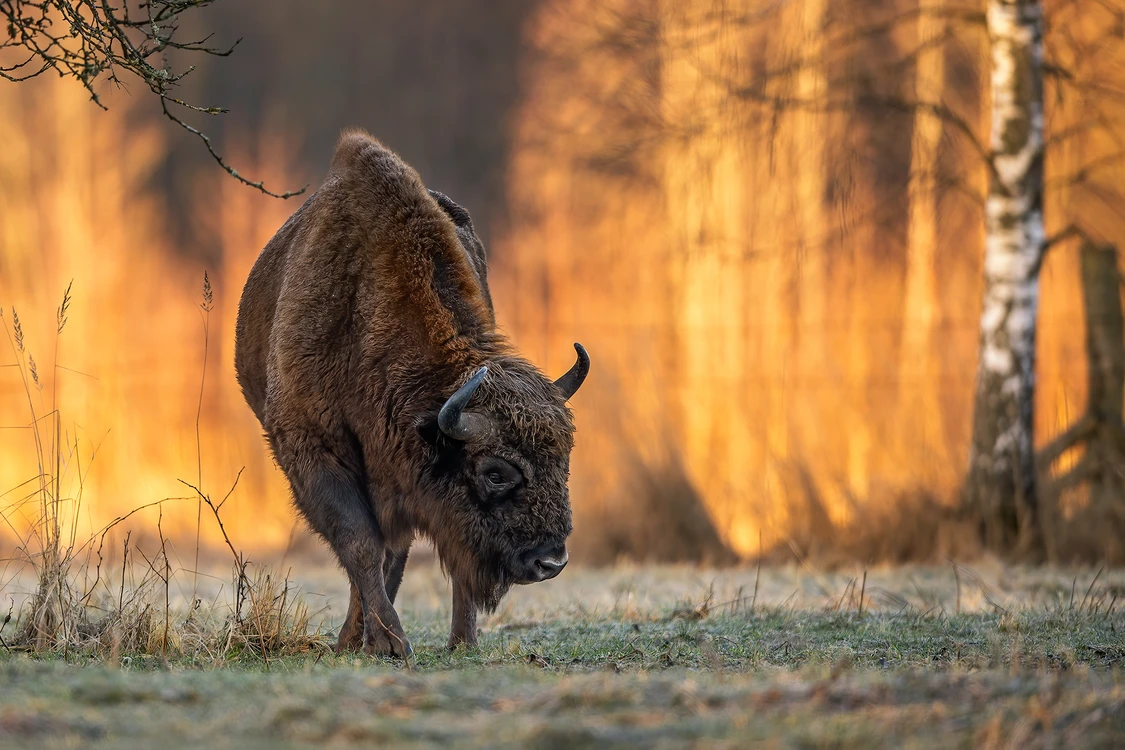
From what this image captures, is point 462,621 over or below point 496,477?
below

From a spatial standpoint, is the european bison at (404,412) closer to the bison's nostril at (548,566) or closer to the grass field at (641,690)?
the bison's nostril at (548,566)

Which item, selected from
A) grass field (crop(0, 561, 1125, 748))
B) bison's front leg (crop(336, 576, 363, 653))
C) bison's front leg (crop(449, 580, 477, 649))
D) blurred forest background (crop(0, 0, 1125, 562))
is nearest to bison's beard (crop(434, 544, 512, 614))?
bison's front leg (crop(449, 580, 477, 649))

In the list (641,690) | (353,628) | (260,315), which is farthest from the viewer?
(260,315)

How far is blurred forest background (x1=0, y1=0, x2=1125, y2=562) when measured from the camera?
12.4 m

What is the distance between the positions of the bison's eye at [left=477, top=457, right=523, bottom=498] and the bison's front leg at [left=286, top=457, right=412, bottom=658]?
662mm

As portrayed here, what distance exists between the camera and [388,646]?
646cm

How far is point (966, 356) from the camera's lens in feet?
53.3

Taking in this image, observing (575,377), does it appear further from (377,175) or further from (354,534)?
(377,175)

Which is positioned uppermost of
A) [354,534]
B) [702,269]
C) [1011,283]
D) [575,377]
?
[702,269]

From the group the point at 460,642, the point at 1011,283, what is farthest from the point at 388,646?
the point at 1011,283

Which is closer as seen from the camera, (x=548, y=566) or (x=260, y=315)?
(x=548, y=566)

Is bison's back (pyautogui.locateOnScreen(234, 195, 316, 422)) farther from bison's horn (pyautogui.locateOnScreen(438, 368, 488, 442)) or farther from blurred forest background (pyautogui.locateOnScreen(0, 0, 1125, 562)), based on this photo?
bison's horn (pyautogui.locateOnScreen(438, 368, 488, 442))

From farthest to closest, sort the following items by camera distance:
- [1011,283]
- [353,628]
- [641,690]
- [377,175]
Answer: [1011,283], [377,175], [353,628], [641,690]

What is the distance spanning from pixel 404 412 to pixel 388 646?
1.12 metres
